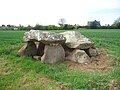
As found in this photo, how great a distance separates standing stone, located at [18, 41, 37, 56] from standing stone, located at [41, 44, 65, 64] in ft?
3.57

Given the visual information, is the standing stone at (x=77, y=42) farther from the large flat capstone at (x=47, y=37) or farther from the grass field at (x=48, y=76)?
the grass field at (x=48, y=76)

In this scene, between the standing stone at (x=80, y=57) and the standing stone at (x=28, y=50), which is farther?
the standing stone at (x=28, y=50)

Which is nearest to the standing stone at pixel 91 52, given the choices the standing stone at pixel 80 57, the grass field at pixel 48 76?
the standing stone at pixel 80 57

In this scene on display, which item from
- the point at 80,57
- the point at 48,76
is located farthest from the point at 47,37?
the point at 48,76

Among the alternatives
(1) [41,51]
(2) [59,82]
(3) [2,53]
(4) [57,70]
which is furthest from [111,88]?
(3) [2,53]

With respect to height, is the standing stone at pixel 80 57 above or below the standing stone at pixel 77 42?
below

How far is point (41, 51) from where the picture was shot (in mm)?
12422

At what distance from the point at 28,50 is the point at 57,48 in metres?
1.47

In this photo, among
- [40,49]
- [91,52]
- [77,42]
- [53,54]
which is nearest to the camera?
[53,54]

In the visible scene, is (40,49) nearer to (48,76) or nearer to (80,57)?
(80,57)

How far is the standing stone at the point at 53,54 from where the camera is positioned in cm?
1115

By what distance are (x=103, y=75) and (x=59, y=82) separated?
1.42 meters

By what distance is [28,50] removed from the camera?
12188 millimetres

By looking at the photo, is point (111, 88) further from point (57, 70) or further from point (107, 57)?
point (107, 57)
